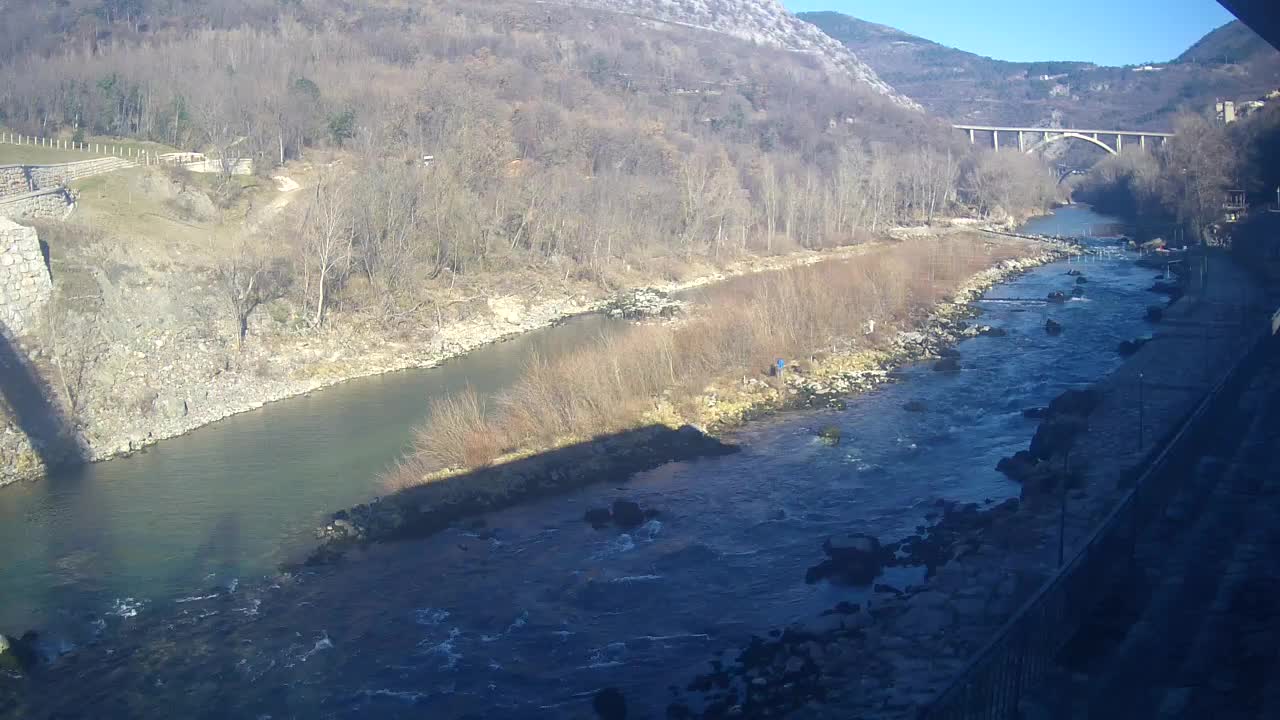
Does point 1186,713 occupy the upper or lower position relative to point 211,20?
lower

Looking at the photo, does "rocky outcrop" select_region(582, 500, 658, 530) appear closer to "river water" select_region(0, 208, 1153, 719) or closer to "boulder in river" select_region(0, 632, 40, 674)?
"river water" select_region(0, 208, 1153, 719)

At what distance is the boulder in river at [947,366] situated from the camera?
681 inches

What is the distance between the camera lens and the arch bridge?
2334 inches

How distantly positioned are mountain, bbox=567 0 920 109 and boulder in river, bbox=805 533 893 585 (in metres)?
72.1

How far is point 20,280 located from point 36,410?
3.20 m

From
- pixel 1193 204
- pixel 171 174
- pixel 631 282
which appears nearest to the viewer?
pixel 171 174

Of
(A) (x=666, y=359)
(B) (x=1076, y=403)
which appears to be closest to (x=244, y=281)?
(A) (x=666, y=359)

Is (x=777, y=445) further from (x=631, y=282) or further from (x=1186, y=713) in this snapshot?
(x=631, y=282)

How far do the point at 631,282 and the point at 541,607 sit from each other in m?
19.7

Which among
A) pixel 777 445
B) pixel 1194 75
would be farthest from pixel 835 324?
pixel 1194 75

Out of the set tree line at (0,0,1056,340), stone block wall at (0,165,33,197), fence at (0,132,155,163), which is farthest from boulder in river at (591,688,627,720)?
fence at (0,132,155,163)

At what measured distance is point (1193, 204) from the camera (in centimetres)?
3192

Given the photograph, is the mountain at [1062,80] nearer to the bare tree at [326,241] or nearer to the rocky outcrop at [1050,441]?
the rocky outcrop at [1050,441]

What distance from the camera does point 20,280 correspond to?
16.2 m
